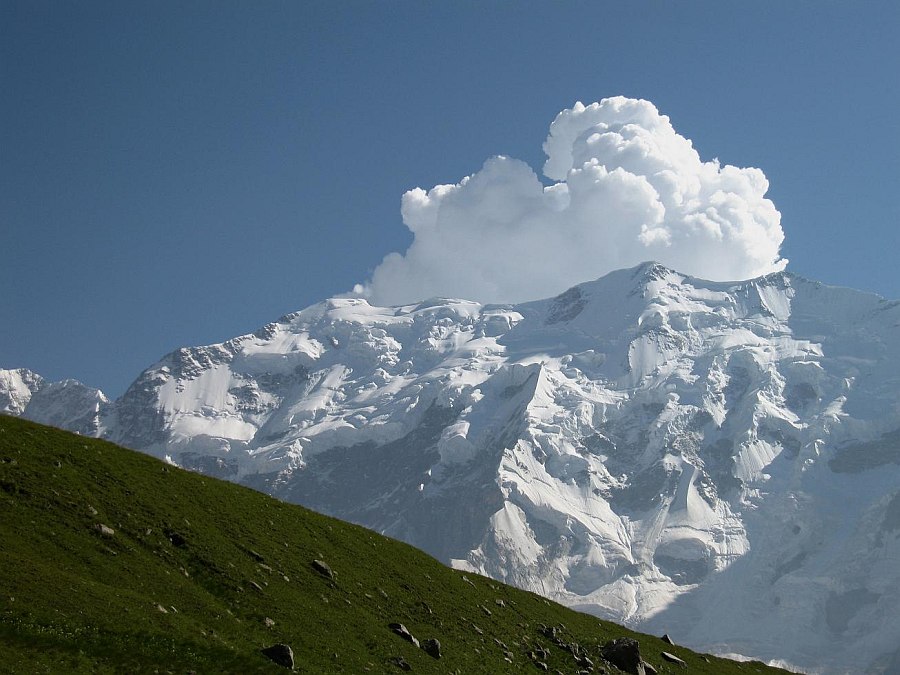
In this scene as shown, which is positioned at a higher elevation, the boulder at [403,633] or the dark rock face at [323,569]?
the dark rock face at [323,569]

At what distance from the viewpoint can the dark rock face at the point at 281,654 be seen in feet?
162

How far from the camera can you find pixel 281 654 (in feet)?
163

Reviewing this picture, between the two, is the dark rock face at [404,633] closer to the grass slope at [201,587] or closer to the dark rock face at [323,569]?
the grass slope at [201,587]

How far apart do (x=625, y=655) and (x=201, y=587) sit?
30.2 m

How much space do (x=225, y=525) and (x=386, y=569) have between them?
12.7 metres

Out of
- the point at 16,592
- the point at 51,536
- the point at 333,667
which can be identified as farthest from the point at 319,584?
the point at 16,592

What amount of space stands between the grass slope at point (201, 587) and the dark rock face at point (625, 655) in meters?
1.33

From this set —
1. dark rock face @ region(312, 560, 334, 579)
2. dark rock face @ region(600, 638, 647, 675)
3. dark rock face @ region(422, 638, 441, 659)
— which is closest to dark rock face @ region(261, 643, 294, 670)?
dark rock face @ region(422, 638, 441, 659)


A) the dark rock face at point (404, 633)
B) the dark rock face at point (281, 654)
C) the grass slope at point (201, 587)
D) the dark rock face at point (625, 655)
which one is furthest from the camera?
the dark rock face at point (625, 655)

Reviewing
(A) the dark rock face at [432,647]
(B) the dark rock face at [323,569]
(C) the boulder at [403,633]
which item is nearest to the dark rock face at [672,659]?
(A) the dark rock face at [432,647]

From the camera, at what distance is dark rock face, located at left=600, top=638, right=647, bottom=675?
6869 centimetres

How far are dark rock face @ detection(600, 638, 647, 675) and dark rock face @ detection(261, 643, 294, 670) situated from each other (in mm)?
27205

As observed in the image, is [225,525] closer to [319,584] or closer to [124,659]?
[319,584]

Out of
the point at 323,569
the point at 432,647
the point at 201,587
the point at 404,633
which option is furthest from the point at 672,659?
the point at 201,587
